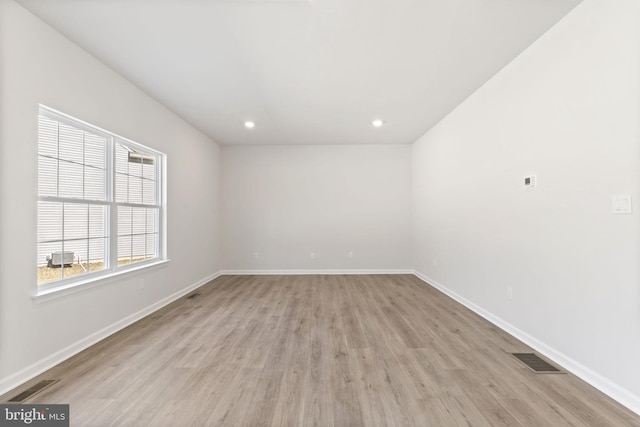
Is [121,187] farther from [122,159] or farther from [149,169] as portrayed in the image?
[149,169]

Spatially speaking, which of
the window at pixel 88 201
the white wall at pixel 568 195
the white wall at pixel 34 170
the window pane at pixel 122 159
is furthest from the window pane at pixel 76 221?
the white wall at pixel 568 195

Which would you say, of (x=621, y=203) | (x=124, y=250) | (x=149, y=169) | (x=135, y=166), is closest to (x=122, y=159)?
(x=135, y=166)

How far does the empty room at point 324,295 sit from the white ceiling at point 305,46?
0.02 metres

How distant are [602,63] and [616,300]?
1600 millimetres

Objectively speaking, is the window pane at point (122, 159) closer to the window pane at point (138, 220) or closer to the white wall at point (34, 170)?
the white wall at point (34, 170)

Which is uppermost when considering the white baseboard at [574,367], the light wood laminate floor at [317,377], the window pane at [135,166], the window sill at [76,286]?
the window pane at [135,166]

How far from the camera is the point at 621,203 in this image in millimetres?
1827

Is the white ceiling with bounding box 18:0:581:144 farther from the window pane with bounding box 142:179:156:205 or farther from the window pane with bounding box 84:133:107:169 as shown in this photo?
the window pane with bounding box 142:179:156:205

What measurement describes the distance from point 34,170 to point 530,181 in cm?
418

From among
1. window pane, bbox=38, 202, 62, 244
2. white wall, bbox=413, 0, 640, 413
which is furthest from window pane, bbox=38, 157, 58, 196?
white wall, bbox=413, 0, 640, 413

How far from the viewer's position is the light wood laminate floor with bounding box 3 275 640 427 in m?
1.69

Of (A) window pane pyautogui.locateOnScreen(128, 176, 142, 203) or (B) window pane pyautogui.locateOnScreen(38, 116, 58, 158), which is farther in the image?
(A) window pane pyautogui.locateOnScreen(128, 176, 142, 203)

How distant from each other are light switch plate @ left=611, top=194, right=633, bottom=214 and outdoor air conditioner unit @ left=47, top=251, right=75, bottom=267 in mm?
4259

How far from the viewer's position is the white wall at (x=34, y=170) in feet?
6.51
